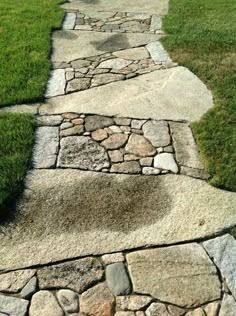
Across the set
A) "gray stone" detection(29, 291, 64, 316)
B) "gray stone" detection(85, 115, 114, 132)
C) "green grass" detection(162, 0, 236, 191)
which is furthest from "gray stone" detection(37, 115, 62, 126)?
"gray stone" detection(29, 291, 64, 316)

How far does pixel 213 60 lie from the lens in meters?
6.20

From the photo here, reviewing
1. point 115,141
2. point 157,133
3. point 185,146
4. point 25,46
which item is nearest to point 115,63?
point 25,46

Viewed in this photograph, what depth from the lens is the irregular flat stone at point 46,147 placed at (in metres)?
4.21

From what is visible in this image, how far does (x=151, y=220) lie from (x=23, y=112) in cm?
226

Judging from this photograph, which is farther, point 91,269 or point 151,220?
point 151,220

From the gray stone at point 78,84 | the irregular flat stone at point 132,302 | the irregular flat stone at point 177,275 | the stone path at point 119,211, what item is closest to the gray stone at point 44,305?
the stone path at point 119,211

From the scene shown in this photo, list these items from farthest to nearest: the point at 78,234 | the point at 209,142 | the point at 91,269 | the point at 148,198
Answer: the point at 209,142, the point at 148,198, the point at 78,234, the point at 91,269

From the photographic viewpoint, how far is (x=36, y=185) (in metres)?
3.95

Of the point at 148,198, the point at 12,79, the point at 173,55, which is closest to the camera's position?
the point at 148,198

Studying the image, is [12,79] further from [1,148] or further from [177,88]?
[177,88]

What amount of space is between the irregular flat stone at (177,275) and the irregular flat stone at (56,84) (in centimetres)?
282

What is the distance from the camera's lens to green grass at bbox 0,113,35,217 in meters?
3.83

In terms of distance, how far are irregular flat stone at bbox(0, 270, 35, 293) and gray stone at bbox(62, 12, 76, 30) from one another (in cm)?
534

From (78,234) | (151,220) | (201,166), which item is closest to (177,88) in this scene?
(201,166)
